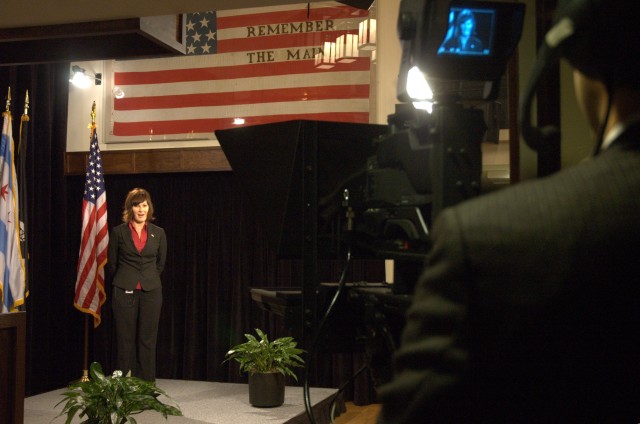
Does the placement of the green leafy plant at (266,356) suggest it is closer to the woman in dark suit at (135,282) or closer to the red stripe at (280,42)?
the woman in dark suit at (135,282)

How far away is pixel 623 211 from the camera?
55cm

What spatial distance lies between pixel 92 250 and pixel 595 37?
5262mm

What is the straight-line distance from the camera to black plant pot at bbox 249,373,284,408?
437cm

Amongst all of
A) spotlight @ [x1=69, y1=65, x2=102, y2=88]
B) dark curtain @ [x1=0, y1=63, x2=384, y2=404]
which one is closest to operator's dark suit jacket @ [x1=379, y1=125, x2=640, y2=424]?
dark curtain @ [x1=0, y1=63, x2=384, y2=404]

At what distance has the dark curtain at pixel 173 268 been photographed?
5.68 meters

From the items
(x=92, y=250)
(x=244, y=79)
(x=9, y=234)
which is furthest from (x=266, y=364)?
(x=244, y=79)

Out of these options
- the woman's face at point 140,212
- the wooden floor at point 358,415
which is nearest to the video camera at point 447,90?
the wooden floor at point 358,415

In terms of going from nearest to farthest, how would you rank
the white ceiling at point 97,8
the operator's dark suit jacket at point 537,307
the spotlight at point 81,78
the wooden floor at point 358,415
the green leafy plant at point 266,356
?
the operator's dark suit jacket at point 537,307 → the white ceiling at point 97,8 → the green leafy plant at point 266,356 → the wooden floor at point 358,415 → the spotlight at point 81,78

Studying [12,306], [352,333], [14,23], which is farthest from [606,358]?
[12,306]

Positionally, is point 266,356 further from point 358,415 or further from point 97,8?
point 97,8

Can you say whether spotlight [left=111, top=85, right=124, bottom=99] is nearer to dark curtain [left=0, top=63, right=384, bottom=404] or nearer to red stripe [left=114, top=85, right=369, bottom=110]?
red stripe [left=114, top=85, right=369, bottom=110]

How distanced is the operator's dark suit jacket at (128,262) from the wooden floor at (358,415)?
5.47 feet

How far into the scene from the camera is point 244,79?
19.1 feet

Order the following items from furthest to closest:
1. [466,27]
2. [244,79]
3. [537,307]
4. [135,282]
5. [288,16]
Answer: [244,79], [288,16], [135,282], [466,27], [537,307]
